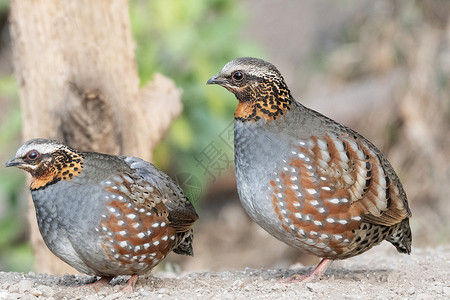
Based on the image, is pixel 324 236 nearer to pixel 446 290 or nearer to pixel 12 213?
pixel 446 290

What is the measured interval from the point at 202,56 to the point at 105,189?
489 centimetres

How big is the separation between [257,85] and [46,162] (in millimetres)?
1695

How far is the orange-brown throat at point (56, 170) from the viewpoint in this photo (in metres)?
5.04

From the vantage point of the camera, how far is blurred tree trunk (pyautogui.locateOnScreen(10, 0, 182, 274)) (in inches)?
276

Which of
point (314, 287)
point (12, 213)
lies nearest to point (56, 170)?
point (314, 287)

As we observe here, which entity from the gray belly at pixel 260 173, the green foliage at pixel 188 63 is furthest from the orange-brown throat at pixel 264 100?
the green foliage at pixel 188 63

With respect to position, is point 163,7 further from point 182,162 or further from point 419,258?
point 419,258

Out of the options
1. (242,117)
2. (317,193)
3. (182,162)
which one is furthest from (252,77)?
(182,162)

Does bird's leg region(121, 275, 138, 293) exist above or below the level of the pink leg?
above

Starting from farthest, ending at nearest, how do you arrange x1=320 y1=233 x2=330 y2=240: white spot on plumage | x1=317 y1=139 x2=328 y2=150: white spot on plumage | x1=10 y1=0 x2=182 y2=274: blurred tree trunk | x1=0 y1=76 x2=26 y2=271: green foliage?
x1=0 y1=76 x2=26 y2=271: green foliage < x1=10 y1=0 x2=182 y2=274: blurred tree trunk < x1=317 y1=139 x2=328 y2=150: white spot on plumage < x1=320 y1=233 x2=330 y2=240: white spot on plumage

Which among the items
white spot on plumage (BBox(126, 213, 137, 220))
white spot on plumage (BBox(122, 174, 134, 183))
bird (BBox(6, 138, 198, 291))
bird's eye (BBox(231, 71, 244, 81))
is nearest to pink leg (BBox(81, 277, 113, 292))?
bird (BBox(6, 138, 198, 291))

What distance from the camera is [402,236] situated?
19.2 feet

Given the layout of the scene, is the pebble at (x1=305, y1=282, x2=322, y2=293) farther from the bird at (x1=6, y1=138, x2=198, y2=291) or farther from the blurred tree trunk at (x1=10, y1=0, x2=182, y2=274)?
the blurred tree trunk at (x1=10, y1=0, x2=182, y2=274)

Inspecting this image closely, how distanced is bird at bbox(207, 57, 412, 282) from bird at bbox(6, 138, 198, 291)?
0.78 meters
